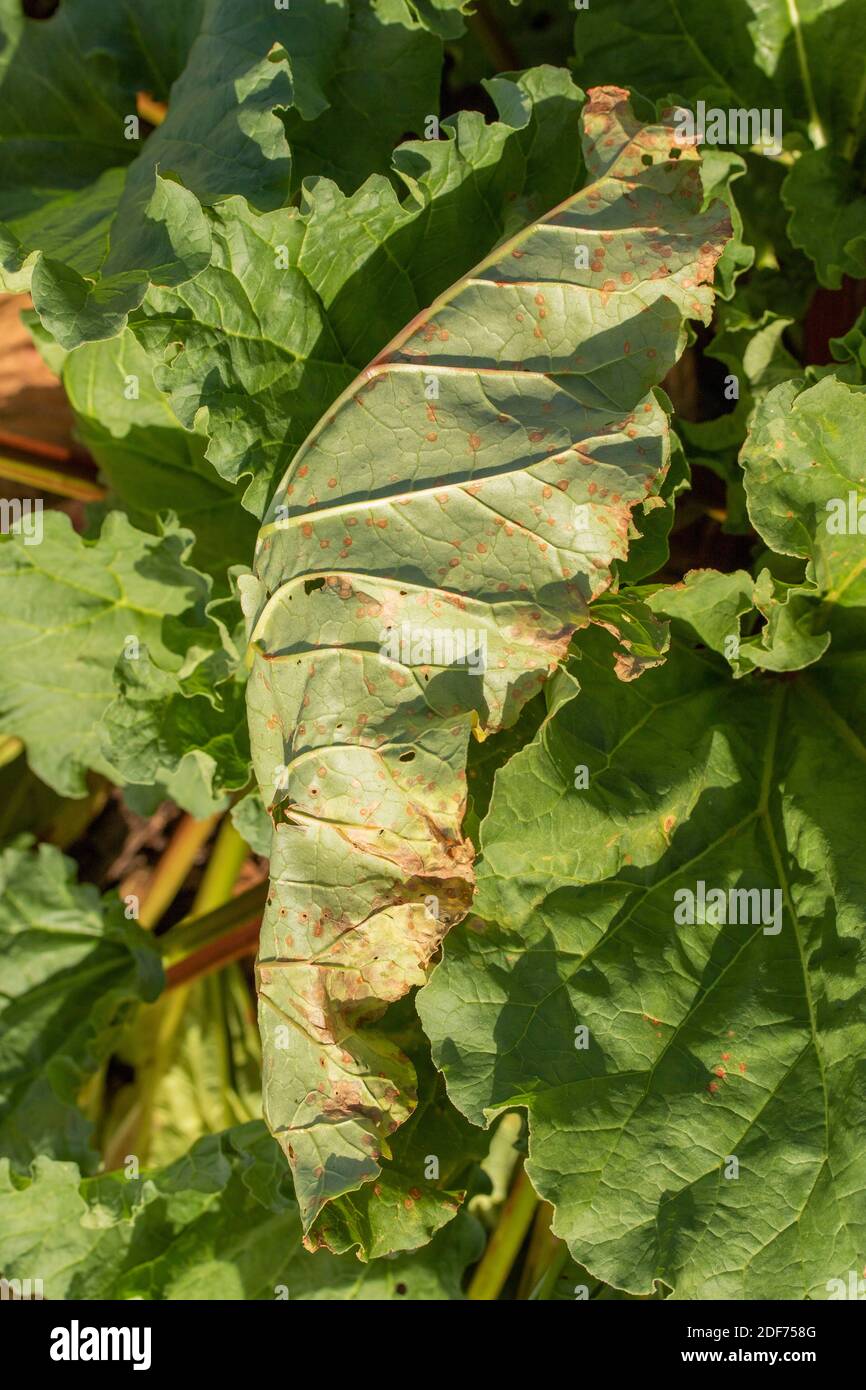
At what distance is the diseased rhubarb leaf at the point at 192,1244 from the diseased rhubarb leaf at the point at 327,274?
142 centimetres

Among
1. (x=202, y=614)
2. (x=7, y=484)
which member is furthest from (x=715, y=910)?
(x=7, y=484)

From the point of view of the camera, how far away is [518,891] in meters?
2.10

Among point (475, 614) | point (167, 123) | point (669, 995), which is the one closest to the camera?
point (475, 614)

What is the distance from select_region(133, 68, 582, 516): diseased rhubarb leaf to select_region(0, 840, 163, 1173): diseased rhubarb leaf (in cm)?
130

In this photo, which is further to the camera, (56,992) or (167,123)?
(56,992)

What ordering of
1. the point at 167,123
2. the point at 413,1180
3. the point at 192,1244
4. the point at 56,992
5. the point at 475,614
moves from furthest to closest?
the point at 56,992 → the point at 192,1244 → the point at 167,123 → the point at 413,1180 → the point at 475,614

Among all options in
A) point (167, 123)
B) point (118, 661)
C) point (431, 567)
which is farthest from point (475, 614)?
point (167, 123)

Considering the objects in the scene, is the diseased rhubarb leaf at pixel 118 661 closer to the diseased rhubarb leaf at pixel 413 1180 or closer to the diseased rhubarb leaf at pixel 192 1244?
the diseased rhubarb leaf at pixel 413 1180

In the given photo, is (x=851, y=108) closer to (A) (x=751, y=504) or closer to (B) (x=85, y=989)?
(A) (x=751, y=504)

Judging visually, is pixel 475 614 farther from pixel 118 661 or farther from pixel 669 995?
→ pixel 118 661

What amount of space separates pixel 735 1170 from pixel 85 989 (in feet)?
5.43

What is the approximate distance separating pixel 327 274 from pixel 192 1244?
1940 mm

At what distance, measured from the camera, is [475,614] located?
1.90m

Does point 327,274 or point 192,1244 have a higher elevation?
point 327,274
